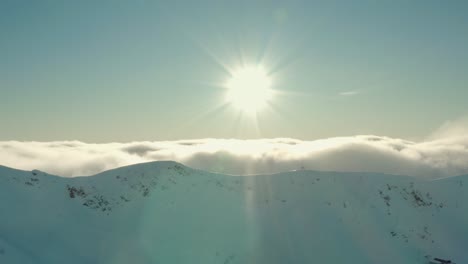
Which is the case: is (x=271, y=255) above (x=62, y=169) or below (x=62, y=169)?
below

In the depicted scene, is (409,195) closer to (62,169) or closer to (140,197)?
(140,197)

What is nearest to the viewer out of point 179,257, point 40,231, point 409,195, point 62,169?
point 40,231

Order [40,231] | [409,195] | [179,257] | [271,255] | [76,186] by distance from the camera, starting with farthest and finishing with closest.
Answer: [409,195] < [76,186] < [271,255] < [179,257] < [40,231]

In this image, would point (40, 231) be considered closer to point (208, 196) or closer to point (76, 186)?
point (76, 186)

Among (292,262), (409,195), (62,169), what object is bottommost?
(292,262)

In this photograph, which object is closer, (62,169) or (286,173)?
(286,173)

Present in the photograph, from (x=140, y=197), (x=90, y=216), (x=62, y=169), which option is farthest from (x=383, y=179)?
(x=62, y=169)
